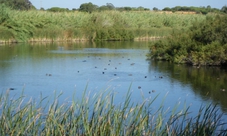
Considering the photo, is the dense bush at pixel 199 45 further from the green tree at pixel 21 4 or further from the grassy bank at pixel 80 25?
the green tree at pixel 21 4

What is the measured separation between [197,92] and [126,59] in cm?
935

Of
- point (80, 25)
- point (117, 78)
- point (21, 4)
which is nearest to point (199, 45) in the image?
point (117, 78)

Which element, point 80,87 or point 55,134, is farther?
point 80,87

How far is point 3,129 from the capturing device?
559 centimetres

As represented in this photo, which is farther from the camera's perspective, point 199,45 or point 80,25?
point 80,25

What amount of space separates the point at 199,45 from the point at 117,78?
17.5 ft

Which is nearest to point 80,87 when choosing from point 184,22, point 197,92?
point 197,92

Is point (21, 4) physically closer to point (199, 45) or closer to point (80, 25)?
point (80, 25)

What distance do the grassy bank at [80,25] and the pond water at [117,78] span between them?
1261 cm

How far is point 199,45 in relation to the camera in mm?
18969

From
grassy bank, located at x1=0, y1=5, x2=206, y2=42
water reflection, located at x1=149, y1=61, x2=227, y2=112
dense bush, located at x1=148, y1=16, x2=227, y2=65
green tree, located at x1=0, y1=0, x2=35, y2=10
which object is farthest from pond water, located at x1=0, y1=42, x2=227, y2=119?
green tree, located at x1=0, y1=0, x2=35, y2=10

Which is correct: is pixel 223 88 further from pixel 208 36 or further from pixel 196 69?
pixel 208 36

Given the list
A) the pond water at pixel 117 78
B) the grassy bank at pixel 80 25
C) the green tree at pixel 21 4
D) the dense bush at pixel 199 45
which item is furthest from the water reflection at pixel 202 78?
the green tree at pixel 21 4

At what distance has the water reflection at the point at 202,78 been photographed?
12703 millimetres
